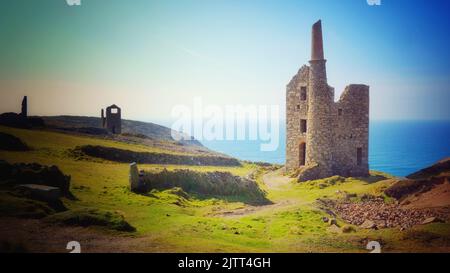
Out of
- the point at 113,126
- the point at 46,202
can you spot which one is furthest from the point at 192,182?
the point at 113,126

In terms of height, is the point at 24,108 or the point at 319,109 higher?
the point at 24,108

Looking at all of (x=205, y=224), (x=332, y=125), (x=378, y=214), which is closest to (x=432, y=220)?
(x=378, y=214)

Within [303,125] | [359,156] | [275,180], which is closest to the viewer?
[359,156]

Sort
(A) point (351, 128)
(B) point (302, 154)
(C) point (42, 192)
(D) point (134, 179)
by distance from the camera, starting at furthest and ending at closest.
Answer: 1. (B) point (302, 154)
2. (A) point (351, 128)
3. (D) point (134, 179)
4. (C) point (42, 192)

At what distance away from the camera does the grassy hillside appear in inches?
627

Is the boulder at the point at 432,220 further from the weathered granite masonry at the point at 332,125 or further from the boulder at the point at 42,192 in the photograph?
the boulder at the point at 42,192

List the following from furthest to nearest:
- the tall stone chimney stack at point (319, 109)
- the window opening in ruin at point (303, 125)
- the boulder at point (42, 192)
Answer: the window opening in ruin at point (303, 125) → the tall stone chimney stack at point (319, 109) → the boulder at point (42, 192)

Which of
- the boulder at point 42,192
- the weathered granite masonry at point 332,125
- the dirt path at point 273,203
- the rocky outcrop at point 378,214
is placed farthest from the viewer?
the weathered granite masonry at point 332,125

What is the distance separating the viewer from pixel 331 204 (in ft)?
78.9

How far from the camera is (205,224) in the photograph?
18938 millimetres

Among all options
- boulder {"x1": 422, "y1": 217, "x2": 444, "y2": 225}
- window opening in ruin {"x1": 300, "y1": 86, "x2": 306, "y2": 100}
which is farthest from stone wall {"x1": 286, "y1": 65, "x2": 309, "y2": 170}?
boulder {"x1": 422, "y1": 217, "x2": 444, "y2": 225}

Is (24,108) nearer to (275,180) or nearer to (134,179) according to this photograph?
(134,179)

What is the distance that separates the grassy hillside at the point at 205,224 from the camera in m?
15.9

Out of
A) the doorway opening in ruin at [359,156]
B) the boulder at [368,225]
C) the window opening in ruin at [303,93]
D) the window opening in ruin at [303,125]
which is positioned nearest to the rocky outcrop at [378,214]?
the boulder at [368,225]
